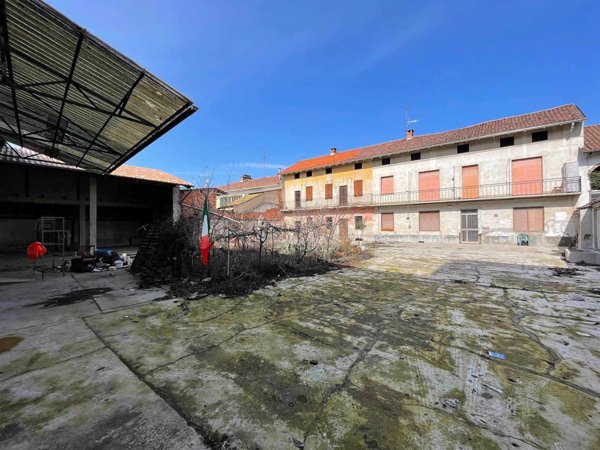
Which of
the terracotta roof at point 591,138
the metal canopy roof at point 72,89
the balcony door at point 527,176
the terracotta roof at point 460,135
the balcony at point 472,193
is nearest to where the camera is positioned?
the metal canopy roof at point 72,89

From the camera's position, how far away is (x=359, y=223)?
23609 mm

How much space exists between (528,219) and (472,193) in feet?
11.4

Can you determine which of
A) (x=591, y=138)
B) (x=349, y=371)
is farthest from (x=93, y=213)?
(x=591, y=138)

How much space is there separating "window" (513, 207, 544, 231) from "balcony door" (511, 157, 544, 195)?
1.13 metres

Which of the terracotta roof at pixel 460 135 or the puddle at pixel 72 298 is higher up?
the terracotta roof at pixel 460 135

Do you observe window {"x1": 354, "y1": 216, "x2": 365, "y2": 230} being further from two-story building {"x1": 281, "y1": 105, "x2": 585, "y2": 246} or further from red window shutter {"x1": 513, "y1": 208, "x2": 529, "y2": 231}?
red window shutter {"x1": 513, "y1": 208, "x2": 529, "y2": 231}

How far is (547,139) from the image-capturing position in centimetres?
1631

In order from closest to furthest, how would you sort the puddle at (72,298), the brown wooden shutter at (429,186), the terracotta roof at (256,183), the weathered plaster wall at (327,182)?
the puddle at (72,298) → the brown wooden shutter at (429,186) → the weathered plaster wall at (327,182) → the terracotta roof at (256,183)

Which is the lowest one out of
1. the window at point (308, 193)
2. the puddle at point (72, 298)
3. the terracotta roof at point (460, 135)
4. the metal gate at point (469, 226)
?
the puddle at point (72, 298)

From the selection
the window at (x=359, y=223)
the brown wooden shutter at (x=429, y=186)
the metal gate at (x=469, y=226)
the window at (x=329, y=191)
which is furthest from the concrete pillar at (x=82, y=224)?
the metal gate at (x=469, y=226)

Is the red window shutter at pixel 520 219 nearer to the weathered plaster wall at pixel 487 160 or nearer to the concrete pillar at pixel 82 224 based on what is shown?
the weathered plaster wall at pixel 487 160

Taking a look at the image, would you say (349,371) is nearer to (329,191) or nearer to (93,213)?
(93,213)

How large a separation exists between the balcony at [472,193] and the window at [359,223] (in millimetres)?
1280

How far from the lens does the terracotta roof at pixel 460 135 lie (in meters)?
16.3
